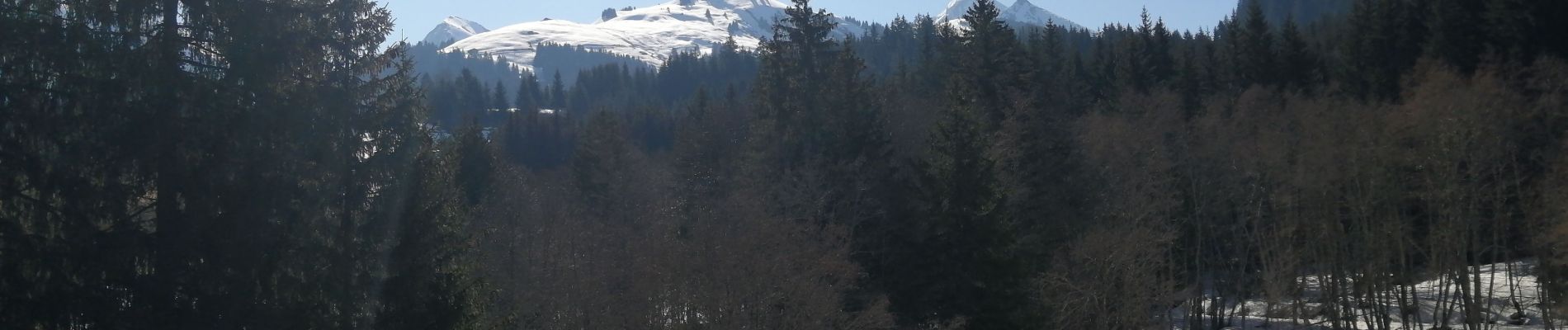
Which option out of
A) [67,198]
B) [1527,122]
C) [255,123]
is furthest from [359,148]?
[1527,122]

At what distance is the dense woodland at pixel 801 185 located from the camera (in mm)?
13438

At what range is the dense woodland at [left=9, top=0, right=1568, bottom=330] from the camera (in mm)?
13438

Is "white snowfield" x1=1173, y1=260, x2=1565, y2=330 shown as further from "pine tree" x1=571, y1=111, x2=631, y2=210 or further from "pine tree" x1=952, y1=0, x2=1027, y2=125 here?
"pine tree" x1=571, y1=111, x2=631, y2=210

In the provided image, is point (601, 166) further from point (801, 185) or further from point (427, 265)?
point (427, 265)

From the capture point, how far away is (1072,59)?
6900 centimetres

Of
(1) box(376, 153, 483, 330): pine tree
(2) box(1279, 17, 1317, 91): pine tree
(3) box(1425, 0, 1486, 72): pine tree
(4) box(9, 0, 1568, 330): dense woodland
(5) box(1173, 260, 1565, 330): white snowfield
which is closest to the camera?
(4) box(9, 0, 1568, 330): dense woodland

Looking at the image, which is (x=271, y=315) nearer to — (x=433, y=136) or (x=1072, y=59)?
(x=433, y=136)

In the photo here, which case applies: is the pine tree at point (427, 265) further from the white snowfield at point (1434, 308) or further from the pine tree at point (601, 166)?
the white snowfield at point (1434, 308)

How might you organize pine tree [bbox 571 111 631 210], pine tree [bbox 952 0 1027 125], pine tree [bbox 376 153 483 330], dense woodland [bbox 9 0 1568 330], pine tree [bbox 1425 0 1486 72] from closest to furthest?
1. dense woodland [bbox 9 0 1568 330]
2. pine tree [bbox 376 153 483 330]
3. pine tree [bbox 952 0 1027 125]
4. pine tree [bbox 571 111 631 210]
5. pine tree [bbox 1425 0 1486 72]

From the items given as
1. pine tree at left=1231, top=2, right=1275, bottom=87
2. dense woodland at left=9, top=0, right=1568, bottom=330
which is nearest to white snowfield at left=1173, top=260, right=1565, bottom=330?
dense woodland at left=9, top=0, right=1568, bottom=330

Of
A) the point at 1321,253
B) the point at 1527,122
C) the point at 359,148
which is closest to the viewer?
the point at 359,148

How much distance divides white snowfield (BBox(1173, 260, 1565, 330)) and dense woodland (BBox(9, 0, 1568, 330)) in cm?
46

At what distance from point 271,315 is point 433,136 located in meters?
3.57

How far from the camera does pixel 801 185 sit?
1170 inches
